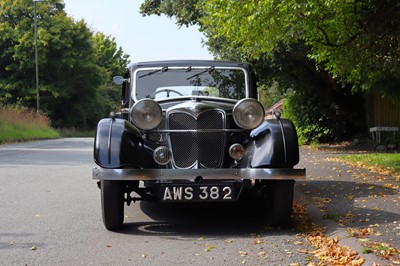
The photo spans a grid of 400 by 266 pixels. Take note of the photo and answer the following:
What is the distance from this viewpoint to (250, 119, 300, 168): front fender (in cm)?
596

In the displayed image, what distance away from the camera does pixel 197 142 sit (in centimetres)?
627

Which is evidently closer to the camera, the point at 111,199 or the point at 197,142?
the point at 111,199

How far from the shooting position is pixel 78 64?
48.0 m

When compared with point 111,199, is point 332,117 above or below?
above

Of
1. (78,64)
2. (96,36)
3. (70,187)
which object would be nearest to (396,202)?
(70,187)

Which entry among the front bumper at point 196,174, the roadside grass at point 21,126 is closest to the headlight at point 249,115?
the front bumper at point 196,174

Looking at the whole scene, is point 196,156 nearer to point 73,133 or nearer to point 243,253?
point 243,253

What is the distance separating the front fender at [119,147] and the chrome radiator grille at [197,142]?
1.11 ft

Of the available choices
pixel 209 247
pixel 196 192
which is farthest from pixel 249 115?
pixel 209 247

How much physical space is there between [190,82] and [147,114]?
5.48 ft

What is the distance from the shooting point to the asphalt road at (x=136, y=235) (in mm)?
5008

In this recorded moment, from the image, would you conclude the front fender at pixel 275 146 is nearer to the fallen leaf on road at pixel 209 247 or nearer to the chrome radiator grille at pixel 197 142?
the chrome radiator grille at pixel 197 142

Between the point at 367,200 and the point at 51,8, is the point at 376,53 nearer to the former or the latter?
the point at 367,200

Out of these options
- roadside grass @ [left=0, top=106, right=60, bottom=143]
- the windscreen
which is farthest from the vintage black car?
roadside grass @ [left=0, top=106, right=60, bottom=143]
